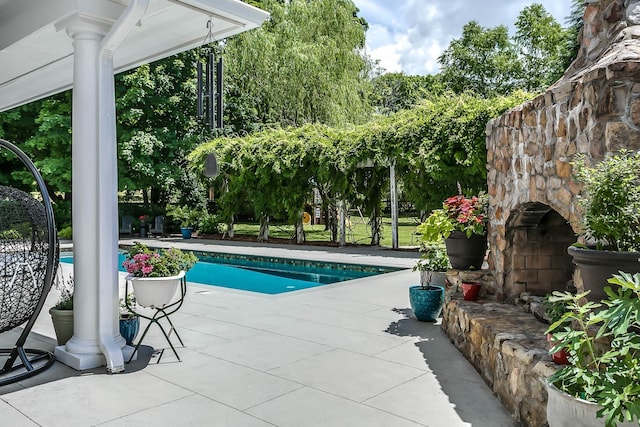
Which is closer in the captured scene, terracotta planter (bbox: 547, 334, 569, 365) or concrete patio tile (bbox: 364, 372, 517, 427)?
terracotta planter (bbox: 547, 334, 569, 365)

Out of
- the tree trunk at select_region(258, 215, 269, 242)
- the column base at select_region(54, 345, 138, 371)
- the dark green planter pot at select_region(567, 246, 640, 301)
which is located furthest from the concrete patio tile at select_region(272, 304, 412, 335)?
the tree trunk at select_region(258, 215, 269, 242)

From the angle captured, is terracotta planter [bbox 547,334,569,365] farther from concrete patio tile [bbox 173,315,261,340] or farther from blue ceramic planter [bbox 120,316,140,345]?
blue ceramic planter [bbox 120,316,140,345]

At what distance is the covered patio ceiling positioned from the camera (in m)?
4.23

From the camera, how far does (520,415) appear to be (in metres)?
3.19

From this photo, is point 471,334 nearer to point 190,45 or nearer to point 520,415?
point 520,415

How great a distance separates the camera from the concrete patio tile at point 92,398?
3316 mm

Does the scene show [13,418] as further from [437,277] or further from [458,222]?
[437,277]

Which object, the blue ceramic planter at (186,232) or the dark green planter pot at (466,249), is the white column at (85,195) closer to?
the dark green planter pot at (466,249)

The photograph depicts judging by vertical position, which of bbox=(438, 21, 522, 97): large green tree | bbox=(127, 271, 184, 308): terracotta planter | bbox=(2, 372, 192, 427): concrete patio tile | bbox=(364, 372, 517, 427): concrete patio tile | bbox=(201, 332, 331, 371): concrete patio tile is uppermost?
bbox=(438, 21, 522, 97): large green tree

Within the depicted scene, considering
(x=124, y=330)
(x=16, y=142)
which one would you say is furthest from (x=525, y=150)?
(x=16, y=142)

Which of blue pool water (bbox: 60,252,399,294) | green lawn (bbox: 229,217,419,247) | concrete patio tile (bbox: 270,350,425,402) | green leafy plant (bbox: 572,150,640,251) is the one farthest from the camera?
green lawn (bbox: 229,217,419,247)

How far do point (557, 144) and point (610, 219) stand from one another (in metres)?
1.11

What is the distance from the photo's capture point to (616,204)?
2678 millimetres

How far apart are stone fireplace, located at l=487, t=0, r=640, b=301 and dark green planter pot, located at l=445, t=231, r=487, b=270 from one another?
306 mm
